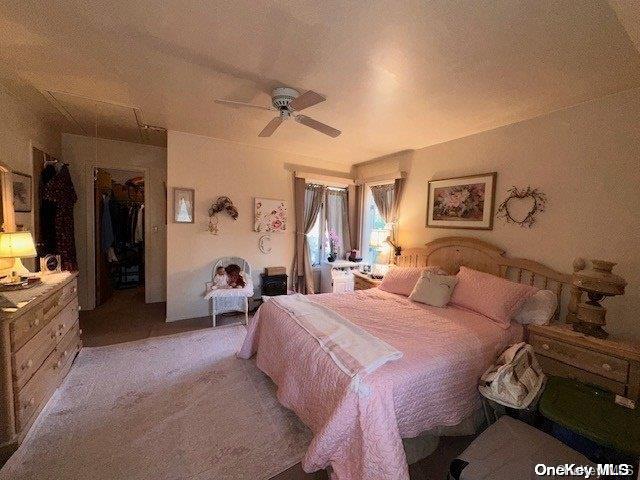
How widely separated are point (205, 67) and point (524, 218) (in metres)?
3.13

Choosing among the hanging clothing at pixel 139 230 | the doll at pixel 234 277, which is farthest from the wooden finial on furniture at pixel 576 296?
the hanging clothing at pixel 139 230

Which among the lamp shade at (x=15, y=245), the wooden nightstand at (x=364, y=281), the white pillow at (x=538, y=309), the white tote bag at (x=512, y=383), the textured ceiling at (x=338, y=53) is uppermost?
the textured ceiling at (x=338, y=53)

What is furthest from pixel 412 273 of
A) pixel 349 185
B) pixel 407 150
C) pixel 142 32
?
pixel 142 32

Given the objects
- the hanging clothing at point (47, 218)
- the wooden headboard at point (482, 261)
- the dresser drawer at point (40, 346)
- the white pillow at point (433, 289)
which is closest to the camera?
the dresser drawer at point (40, 346)

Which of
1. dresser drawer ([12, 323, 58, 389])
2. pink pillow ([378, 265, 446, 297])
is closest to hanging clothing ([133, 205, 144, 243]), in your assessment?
dresser drawer ([12, 323, 58, 389])

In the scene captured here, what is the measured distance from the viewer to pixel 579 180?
2270 mm

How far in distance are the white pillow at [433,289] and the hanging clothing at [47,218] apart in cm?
431

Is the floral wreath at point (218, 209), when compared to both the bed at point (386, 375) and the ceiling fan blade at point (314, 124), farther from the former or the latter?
the ceiling fan blade at point (314, 124)

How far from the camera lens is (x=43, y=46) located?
1.72m

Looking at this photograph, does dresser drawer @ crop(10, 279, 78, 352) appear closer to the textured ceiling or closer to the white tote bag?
the textured ceiling

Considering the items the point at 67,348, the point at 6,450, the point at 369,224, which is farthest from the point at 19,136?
the point at 369,224

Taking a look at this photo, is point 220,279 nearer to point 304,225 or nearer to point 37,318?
point 304,225

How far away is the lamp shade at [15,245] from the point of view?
1.89 meters

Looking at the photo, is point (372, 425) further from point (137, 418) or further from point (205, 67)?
point (205, 67)
